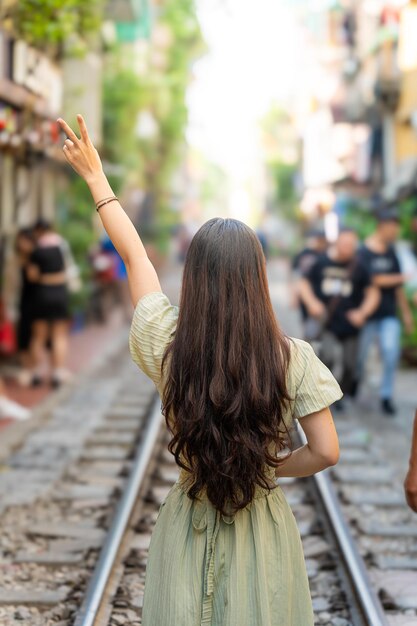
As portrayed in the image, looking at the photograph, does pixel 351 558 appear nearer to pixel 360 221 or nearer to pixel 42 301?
pixel 42 301

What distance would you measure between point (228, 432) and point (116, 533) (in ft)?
10.0

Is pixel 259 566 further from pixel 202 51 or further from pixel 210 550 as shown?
pixel 202 51

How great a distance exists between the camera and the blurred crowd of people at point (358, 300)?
909 centimetres

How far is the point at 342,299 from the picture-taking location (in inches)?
369

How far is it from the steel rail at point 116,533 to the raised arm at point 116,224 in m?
1.99

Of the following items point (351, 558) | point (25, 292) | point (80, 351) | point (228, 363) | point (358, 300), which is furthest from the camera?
point (80, 351)

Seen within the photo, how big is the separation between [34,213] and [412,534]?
13.3 m

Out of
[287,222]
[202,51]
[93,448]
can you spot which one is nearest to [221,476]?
[93,448]

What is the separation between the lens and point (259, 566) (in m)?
2.50

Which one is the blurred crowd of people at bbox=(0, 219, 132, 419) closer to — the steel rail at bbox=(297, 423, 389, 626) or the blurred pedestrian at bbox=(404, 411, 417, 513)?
the steel rail at bbox=(297, 423, 389, 626)

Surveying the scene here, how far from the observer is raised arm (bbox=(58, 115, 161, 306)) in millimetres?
2682

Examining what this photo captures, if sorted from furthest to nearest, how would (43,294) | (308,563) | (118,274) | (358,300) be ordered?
(118,274) < (43,294) < (358,300) < (308,563)

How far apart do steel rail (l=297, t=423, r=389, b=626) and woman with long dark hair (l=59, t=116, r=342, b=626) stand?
1642 mm

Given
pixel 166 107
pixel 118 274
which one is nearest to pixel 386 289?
pixel 118 274
